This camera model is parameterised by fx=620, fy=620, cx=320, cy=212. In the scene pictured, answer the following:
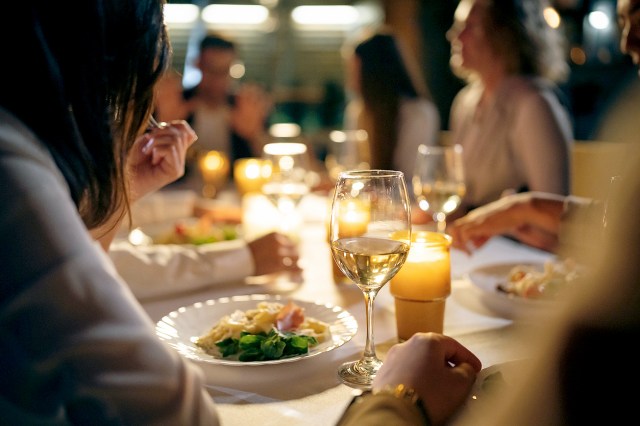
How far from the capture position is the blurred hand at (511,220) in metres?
1.42

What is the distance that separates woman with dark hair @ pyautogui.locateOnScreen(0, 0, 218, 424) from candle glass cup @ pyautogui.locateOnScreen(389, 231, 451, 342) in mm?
460

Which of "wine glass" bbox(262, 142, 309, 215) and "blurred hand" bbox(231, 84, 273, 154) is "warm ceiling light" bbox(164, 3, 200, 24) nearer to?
"blurred hand" bbox(231, 84, 273, 154)

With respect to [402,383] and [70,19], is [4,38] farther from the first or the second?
[402,383]

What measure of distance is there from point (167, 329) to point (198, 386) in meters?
0.38

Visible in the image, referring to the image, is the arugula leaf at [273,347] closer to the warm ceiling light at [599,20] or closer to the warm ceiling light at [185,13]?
the warm ceiling light at [599,20]

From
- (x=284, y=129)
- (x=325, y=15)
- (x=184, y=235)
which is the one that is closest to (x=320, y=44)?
(x=325, y=15)

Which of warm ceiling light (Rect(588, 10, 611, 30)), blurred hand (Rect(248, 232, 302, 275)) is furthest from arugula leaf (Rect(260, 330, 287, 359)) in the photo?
warm ceiling light (Rect(588, 10, 611, 30))

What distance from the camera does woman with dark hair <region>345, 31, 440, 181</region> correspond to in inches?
126

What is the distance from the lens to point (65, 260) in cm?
50

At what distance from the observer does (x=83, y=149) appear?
2.09 feet

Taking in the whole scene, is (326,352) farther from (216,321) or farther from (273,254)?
(273,254)

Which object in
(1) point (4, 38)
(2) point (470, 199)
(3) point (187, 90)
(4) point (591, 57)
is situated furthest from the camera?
(4) point (591, 57)

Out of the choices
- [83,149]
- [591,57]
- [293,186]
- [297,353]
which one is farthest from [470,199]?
[591,57]

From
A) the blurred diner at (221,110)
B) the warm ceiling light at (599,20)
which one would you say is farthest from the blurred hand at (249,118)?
the warm ceiling light at (599,20)
